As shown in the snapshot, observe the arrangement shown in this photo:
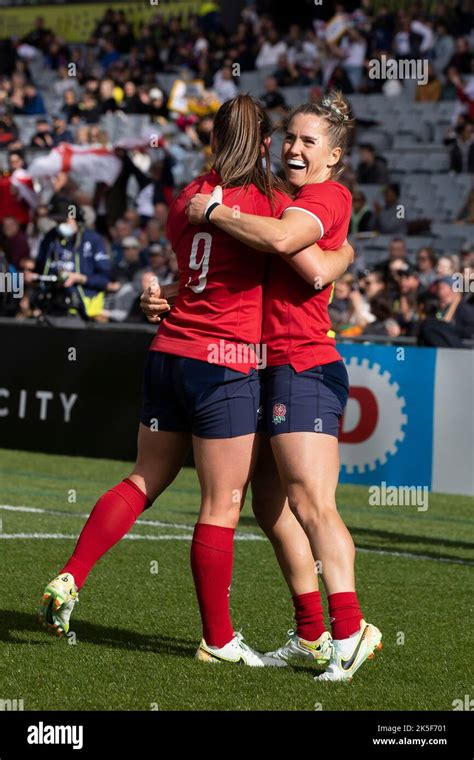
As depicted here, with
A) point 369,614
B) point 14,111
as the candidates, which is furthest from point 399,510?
point 14,111

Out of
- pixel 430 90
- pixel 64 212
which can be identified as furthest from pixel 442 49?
pixel 64 212

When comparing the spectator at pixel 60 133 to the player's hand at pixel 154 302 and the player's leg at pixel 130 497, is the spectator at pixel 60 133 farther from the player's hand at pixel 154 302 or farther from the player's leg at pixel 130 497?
the player's leg at pixel 130 497

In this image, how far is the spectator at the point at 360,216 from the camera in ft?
61.8

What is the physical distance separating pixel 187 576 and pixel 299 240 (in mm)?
2894

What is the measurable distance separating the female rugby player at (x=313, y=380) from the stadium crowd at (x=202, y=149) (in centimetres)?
734

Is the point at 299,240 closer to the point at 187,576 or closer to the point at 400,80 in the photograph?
the point at 187,576

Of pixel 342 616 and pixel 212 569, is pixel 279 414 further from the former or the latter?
pixel 342 616

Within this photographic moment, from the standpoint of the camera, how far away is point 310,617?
5.53 metres

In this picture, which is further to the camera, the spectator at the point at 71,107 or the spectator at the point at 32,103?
the spectator at the point at 32,103

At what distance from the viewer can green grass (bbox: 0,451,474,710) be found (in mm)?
4922

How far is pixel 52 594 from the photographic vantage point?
16.9ft

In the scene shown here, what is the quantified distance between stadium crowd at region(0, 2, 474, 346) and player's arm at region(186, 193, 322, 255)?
759 centimetres

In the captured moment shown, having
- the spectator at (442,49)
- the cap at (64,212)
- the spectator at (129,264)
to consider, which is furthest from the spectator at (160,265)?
the spectator at (442,49)

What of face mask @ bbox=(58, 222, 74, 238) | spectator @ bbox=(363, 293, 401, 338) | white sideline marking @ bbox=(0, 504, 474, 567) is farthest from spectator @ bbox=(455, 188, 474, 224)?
white sideline marking @ bbox=(0, 504, 474, 567)
